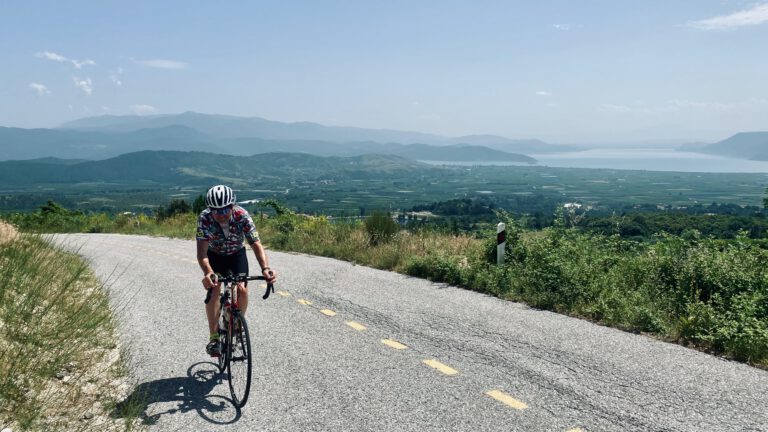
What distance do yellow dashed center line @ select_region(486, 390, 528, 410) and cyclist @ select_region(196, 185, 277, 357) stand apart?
2.38 m

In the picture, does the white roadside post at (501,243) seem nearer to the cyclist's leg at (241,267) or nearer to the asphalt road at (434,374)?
the asphalt road at (434,374)

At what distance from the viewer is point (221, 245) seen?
543 cm

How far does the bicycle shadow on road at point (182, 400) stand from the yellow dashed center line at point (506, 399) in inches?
91.7

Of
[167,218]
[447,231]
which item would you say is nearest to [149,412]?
[447,231]

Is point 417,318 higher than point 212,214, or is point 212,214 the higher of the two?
point 212,214

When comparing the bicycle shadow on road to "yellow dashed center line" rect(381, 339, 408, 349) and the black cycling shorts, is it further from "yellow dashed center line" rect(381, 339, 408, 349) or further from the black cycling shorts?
"yellow dashed center line" rect(381, 339, 408, 349)

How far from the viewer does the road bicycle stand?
4.81m

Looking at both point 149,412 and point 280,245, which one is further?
point 280,245

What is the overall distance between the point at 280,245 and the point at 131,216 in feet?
64.5

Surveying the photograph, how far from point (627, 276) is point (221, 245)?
22.0 ft

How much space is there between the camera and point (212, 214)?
529cm

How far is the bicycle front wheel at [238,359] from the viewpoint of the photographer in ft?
15.6

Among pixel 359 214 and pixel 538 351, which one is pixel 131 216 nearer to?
pixel 359 214

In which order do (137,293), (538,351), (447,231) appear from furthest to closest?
(447,231)
(137,293)
(538,351)
